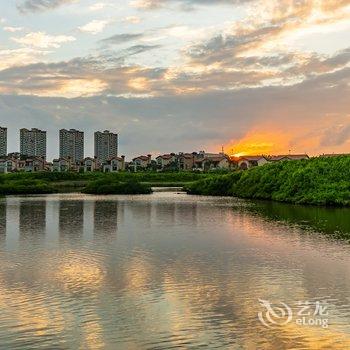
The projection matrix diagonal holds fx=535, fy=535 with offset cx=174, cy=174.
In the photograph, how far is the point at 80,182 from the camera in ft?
342

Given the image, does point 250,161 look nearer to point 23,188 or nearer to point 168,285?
point 23,188

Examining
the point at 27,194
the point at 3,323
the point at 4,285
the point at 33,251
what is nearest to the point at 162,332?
the point at 3,323

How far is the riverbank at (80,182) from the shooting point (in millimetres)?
83125

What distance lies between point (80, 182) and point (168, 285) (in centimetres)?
8787

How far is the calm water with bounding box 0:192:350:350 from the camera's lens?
13.3 meters

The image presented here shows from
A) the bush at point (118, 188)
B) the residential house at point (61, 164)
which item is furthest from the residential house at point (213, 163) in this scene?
the bush at point (118, 188)

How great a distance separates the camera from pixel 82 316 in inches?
583

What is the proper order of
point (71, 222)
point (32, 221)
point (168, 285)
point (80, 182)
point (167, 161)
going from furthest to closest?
point (167, 161)
point (80, 182)
point (32, 221)
point (71, 222)
point (168, 285)

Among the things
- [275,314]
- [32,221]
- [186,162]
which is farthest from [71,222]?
[186,162]

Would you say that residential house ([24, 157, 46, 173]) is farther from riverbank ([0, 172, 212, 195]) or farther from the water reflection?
the water reflection

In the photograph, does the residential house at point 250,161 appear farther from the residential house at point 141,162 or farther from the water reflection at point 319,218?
the water reflection at point 319,218

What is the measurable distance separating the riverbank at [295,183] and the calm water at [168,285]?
2508 cm

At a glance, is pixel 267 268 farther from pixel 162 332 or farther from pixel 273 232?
pixel 273 232

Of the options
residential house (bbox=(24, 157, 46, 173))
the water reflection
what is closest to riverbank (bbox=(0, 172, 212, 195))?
the water reflection
